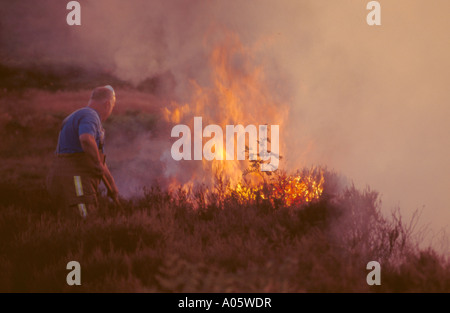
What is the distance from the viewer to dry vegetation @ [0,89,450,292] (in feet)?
12.3

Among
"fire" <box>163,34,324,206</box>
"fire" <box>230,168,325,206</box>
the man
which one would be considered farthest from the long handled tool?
"fire" <box>163,34,324,206</box>

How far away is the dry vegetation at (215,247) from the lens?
12.3ft

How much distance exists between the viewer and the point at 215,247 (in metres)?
4.46

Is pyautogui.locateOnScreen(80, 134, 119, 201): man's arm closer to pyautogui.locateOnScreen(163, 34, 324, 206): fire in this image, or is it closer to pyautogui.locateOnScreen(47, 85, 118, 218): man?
pyautogui.locateOnScreen(47, 85, 118, 218): man

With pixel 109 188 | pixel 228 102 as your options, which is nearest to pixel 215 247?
pixel 109 188

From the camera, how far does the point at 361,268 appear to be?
417 centimetres

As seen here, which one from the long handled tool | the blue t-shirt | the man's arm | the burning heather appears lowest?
the long handled tool

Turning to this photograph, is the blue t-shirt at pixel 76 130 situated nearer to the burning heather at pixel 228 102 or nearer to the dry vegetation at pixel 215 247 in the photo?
the dry vegetation at pixel 215 247

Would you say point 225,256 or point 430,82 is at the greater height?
point 430,82

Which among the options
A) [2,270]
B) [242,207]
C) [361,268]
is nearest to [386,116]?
[242,207]

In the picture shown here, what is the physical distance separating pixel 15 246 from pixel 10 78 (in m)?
9.51

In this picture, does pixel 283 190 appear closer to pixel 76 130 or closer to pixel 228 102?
pixel 228 102

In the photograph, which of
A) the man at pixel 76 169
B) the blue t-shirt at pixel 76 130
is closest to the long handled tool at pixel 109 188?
the man at pixel 76 169
